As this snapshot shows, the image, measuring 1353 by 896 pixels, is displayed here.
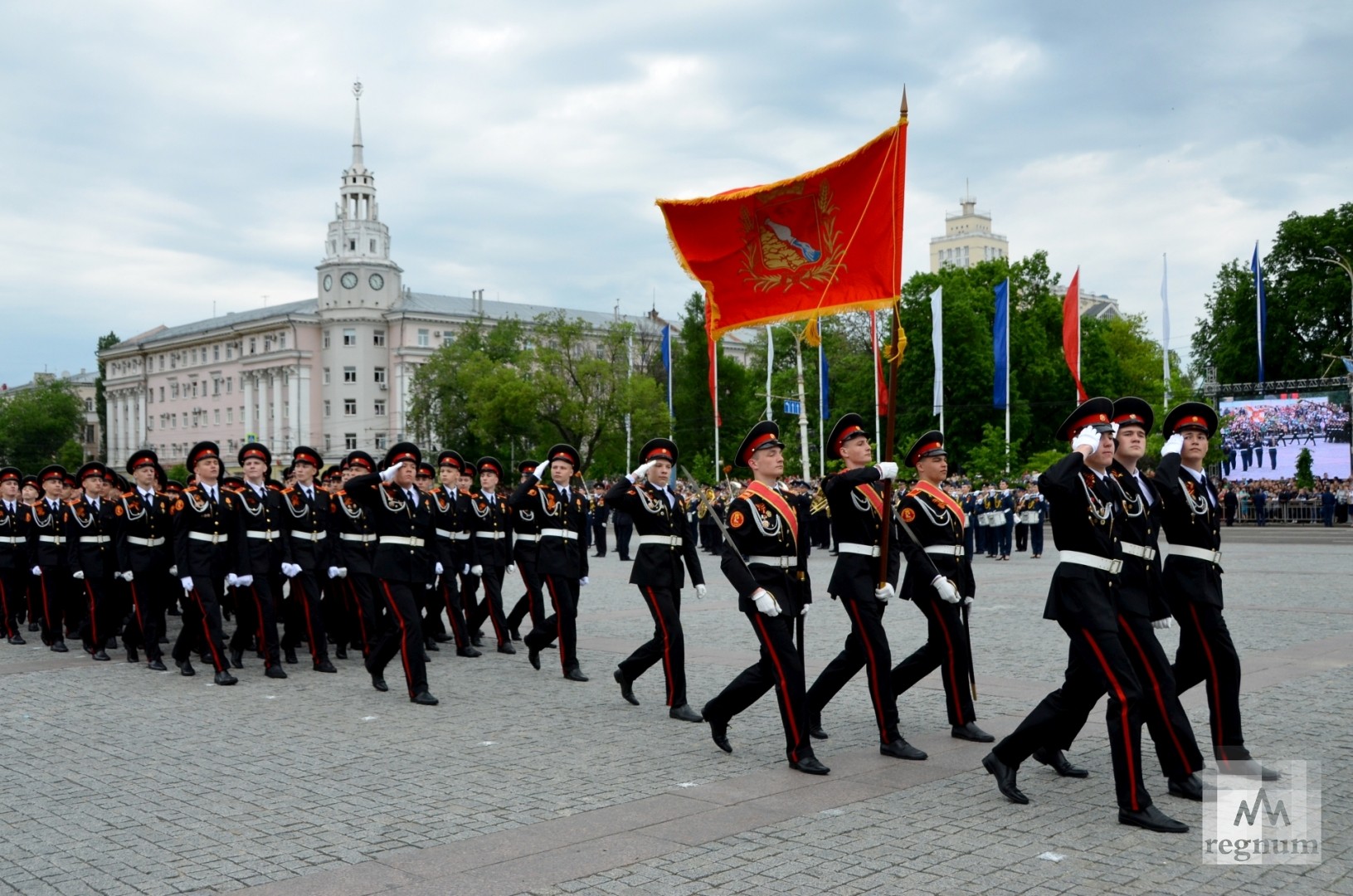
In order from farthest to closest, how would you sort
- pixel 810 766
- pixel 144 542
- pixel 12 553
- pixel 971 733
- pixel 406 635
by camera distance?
1. pixel 12 553
2. pixel 144 542
3. pixel 406 635
4. pixel 971 733
5. pixel 810 766

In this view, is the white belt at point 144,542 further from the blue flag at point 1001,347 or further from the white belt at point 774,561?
the blue flag at point 1001,347

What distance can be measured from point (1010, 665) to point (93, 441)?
157003 mm

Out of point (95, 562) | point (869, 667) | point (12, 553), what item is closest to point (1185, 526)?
point (869, 667)

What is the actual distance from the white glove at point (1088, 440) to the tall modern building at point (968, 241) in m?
146

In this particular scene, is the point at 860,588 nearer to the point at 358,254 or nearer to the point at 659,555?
the point at 659,555

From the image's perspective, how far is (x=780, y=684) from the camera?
7250 millimetres

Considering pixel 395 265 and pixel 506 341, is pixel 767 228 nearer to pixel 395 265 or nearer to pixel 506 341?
pixel 506 341

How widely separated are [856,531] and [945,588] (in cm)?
64

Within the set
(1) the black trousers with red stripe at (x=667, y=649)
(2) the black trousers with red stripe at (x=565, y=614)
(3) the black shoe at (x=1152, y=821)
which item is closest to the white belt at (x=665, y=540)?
(1) the black trousers with red stripe at (x=667, y=649)

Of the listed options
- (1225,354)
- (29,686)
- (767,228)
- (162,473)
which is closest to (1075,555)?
(767,228)

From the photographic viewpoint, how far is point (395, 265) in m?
101

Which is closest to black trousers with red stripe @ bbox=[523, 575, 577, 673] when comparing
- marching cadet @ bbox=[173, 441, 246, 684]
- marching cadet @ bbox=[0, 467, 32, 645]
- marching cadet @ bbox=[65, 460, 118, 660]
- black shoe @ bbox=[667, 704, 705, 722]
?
black shoe @ bbox=[667, 704, 705, 722]

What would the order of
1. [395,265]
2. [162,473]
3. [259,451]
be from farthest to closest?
[395,265] < [162,473] < [259,451]

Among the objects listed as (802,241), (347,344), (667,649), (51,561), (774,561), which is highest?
(347,344)
